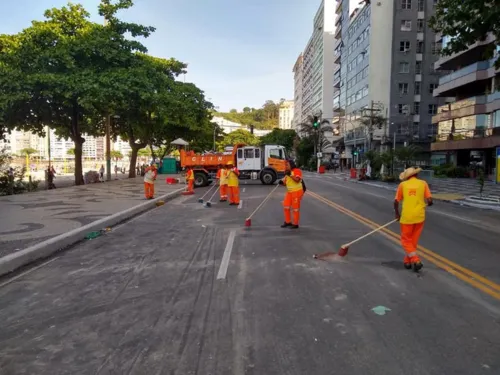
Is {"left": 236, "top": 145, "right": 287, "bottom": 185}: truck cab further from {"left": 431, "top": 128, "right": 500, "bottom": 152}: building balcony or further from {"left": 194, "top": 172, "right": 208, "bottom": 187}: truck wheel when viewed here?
{"left": 431, "top": 128, "right": 500, "bottom": 152}: building balcony

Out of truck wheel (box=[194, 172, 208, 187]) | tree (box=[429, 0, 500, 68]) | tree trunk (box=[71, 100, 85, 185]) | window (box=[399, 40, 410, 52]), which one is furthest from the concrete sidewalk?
window (box=[399, 40, 410, 52])

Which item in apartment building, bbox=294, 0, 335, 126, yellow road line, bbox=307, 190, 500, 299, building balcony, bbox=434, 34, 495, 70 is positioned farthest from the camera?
apartment building, bbox=294, 0, 335, 126

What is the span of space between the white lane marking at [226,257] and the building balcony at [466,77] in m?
33.4

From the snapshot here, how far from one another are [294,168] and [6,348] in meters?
7.60

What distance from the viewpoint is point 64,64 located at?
2086 cm

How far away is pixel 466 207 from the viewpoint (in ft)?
55.4

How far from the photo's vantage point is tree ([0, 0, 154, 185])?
19562 mm

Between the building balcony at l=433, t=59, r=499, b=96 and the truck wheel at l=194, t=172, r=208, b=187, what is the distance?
2491cm

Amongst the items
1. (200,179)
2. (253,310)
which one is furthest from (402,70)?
(253,310)

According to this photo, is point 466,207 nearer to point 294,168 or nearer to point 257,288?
point 294,168

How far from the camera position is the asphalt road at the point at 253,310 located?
11.6 feet

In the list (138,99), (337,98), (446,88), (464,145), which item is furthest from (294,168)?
(337,98)

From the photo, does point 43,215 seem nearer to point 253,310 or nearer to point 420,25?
point 253,310

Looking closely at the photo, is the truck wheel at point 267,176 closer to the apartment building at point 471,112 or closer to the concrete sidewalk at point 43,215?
the concrete sidewalk at point 43,215
